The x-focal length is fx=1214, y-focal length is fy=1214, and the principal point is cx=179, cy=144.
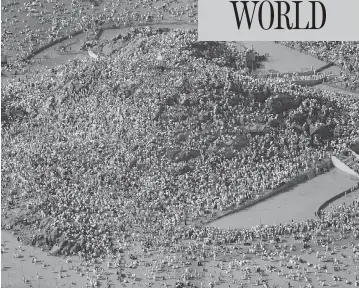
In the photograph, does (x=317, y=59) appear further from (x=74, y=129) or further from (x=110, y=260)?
(x=110, y=260)

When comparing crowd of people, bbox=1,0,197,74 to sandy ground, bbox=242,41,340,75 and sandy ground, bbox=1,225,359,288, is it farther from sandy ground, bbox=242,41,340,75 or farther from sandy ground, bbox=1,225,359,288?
sandy ground, bbox=1,225,359,288

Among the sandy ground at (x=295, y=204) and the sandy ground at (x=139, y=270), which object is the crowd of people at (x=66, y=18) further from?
the sandy ground at (x=139, y=270)

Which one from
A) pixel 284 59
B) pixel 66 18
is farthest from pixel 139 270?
pixel 66 18

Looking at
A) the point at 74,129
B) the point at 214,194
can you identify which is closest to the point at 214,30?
the point at 214,194

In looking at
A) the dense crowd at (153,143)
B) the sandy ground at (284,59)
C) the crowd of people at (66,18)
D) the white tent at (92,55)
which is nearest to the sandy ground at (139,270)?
the dense crowd at (153,143)

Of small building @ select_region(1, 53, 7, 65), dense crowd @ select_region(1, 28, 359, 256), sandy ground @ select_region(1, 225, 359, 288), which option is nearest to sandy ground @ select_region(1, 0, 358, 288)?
sandy ground @ select_region(1, 225, 359, 288)

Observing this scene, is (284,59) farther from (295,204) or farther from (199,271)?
(199,271)
